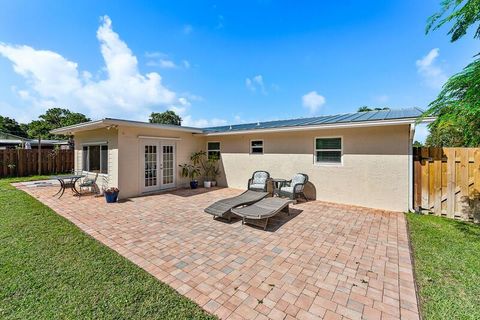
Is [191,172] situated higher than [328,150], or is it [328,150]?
[328,150]

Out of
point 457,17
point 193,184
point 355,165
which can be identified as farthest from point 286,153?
point 457,17

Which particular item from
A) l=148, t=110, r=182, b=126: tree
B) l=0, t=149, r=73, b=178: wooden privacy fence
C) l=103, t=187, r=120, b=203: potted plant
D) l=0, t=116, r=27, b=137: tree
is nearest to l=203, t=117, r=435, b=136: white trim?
l=103, t=187, r=120, b=203: potted plant

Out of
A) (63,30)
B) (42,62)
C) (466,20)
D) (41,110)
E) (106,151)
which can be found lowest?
(106,151)

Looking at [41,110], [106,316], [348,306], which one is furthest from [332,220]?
[41,110]

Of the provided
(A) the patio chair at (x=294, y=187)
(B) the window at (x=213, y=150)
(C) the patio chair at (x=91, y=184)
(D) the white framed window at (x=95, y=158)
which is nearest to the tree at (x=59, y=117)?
(D) the white framed window at (x=95, y=158)

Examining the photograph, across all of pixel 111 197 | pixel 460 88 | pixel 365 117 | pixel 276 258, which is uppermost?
pixel 365 117

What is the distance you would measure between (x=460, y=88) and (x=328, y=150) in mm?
4286

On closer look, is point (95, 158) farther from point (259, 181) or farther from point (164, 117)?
point (164, 117)

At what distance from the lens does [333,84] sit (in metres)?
13.1

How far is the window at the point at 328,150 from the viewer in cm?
774

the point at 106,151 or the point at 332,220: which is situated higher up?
the point at 106,151

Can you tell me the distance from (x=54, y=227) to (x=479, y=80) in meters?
9.28

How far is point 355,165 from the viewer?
7359mm

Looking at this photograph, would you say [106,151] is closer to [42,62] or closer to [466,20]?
[42,62]
